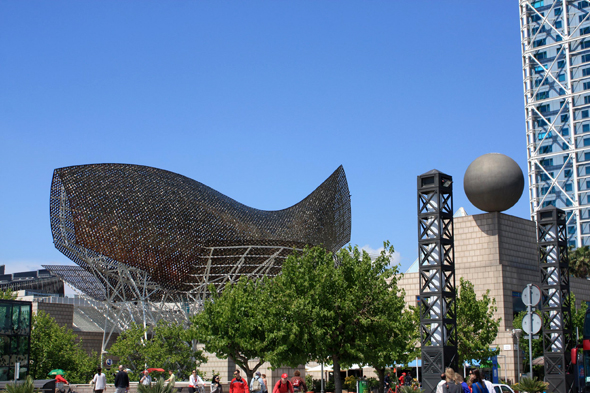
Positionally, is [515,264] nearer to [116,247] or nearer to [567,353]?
[567,353]

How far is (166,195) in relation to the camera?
195ft

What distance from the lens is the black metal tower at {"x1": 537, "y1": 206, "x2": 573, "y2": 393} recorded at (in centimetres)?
3183

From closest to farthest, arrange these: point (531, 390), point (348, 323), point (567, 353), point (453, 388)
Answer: point (453, 388), point (531, 390), point (348, 323), point (567, 353)

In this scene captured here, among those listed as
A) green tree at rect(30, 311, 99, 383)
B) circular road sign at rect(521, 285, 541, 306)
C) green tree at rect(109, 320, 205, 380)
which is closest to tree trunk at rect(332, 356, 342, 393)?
circular road sign at rect(521, 285, 541, 306)

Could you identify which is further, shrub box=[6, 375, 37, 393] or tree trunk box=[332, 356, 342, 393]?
tree trunk box=[332, 356, 342, 393]

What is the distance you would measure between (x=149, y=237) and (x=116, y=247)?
2823 mm

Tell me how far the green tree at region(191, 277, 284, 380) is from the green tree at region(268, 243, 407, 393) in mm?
1766

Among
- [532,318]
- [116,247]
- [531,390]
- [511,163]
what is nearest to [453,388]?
[532,318]

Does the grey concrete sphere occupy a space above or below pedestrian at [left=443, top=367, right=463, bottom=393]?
above

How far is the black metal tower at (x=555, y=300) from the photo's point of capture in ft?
104

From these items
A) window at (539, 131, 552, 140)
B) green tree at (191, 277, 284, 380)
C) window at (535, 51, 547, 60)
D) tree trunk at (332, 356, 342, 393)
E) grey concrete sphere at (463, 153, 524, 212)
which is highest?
window at (535, 51, 547, 60)

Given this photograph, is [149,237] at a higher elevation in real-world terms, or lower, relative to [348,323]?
higher

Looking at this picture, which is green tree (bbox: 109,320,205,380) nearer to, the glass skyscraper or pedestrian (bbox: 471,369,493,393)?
pedestrian (bbox: 471,369,493,393)

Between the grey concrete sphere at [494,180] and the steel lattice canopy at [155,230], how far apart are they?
50.0ft
